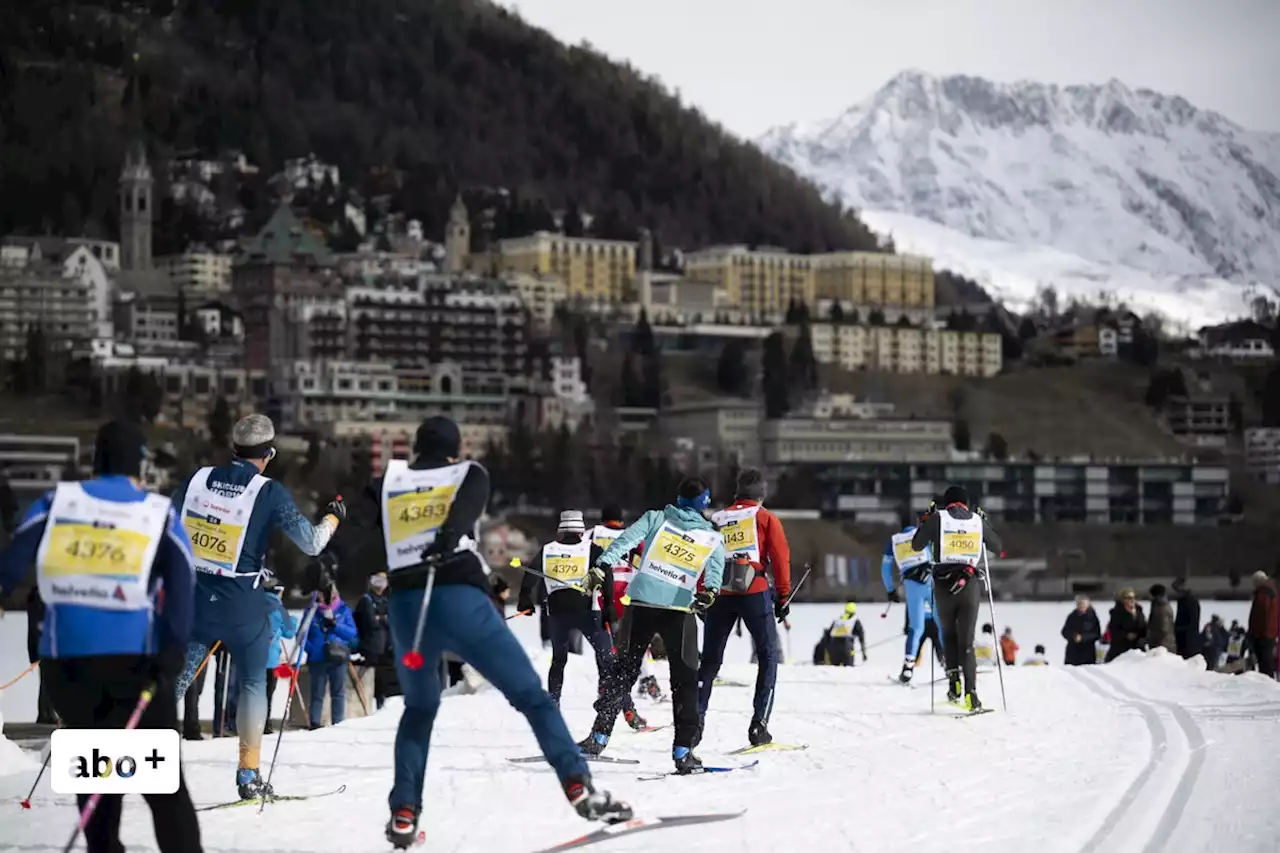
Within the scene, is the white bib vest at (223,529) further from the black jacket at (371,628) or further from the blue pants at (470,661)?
the black jacket at (371,628)

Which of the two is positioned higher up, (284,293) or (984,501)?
(284,293)

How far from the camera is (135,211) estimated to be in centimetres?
18900

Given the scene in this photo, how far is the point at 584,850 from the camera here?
7.41 m

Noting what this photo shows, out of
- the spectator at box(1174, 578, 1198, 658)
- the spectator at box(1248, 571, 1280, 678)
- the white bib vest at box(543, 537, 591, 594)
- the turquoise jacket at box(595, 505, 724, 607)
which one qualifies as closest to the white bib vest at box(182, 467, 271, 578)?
the turquoise jacket at box(595, 505, 724, 607)

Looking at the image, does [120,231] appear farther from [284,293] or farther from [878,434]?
[878,434]

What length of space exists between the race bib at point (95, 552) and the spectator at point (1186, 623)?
16.2m

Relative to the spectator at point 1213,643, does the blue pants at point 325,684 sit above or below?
above

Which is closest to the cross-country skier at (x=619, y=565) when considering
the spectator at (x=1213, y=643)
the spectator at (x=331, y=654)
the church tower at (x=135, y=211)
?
the spectator at (x=331, y=654)

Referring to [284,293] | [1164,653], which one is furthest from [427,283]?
[1164,653]

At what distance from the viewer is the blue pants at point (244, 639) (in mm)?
8781

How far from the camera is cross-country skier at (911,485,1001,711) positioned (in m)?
13.4

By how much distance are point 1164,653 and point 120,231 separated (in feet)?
590

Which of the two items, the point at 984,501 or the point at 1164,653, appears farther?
the point at 984,501

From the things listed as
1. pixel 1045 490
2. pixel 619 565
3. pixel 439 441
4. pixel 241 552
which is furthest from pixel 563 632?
pixel 1045 490
